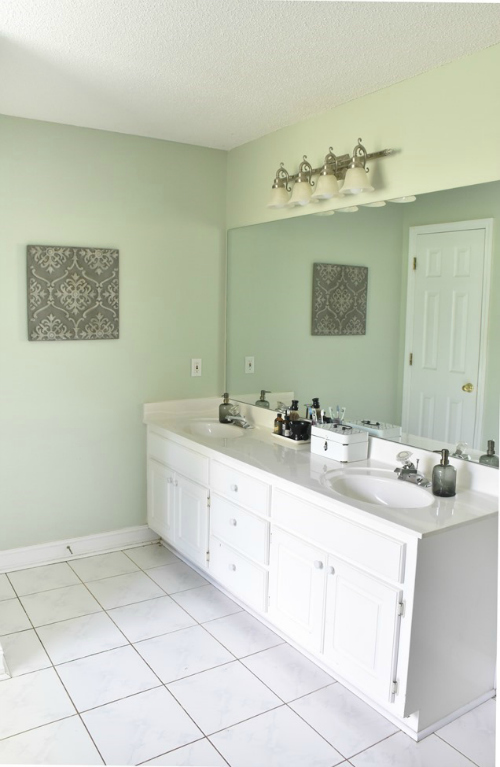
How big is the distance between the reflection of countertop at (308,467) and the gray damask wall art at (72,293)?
58cm

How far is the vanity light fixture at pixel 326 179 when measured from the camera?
101 inches

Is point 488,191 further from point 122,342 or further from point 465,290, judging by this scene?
point 122,342

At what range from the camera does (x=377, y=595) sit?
6.70ft

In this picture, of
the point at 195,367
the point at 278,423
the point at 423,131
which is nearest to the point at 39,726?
the point at 278,423

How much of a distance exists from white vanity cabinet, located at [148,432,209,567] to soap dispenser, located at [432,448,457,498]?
1.15 metres

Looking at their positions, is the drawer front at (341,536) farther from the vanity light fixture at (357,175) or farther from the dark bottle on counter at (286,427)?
the vanity light fixture at (357,175)

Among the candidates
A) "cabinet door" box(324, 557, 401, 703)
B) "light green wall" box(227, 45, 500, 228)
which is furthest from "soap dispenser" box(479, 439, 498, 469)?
"light green wall" box(227, 45, 500, 228)

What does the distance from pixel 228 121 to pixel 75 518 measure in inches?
87.8

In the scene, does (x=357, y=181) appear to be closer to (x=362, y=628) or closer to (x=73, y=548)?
(x=362, y=628)

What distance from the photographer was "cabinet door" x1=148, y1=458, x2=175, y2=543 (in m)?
3.33

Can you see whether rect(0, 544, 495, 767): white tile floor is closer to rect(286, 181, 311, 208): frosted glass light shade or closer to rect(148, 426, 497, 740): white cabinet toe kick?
rect(148, 426, 497, 740): white cabinet toe kick

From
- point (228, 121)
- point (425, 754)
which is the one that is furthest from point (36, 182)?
point (425, 754)

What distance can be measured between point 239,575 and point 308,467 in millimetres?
607

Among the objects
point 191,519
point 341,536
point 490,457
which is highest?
point 490,457
